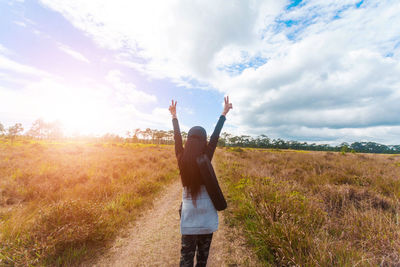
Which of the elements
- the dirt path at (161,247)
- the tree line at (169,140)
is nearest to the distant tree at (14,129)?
the tree line at (169,140)

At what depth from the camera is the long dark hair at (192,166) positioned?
83.4 inches

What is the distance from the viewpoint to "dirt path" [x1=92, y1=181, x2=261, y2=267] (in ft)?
10.3

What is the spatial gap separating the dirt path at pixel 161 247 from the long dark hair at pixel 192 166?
2.19 meters

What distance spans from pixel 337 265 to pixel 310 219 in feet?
4.54

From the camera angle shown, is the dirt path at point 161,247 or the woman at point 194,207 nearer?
the woman at point 194,207

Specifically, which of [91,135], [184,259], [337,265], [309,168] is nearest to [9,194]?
[184,259]

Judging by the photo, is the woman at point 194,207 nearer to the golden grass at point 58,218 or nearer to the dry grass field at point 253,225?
the dry grass field at point 253,225

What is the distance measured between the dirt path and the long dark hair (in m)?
2.19

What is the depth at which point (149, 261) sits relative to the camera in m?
3.19

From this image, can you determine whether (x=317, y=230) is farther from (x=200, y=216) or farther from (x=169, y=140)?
(x=169, y=140)

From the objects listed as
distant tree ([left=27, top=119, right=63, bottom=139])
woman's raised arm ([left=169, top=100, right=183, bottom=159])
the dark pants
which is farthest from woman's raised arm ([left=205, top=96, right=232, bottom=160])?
distant tree ([left=27, top=119, right=63, bottom=139])

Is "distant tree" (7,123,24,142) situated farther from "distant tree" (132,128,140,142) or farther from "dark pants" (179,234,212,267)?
"dark pants" (179,234,212,267)

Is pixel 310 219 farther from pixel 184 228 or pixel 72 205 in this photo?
Result: pixel 72 205

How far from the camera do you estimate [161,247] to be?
3.62 meters
